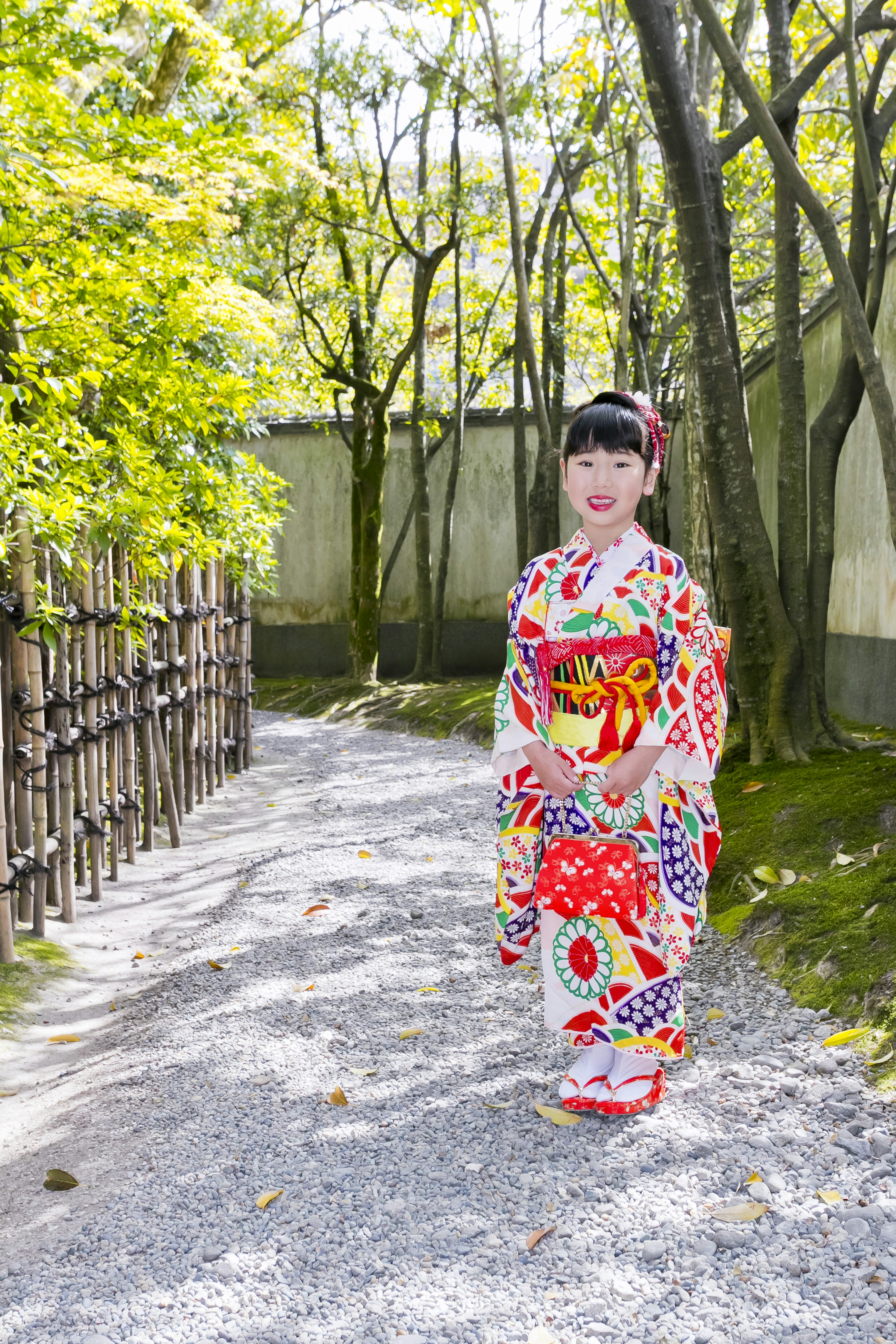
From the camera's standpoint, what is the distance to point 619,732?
94.3 inches

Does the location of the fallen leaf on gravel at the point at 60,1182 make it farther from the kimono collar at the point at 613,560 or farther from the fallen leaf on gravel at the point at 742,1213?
the kimono collar at the point at 613,560

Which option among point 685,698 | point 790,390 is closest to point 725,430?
point 790,390

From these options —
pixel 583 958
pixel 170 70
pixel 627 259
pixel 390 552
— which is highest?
pixel 170 70

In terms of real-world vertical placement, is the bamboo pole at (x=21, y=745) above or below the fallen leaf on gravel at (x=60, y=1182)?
above

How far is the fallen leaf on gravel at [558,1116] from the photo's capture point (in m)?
2.42

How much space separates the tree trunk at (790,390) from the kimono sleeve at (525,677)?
103 inches

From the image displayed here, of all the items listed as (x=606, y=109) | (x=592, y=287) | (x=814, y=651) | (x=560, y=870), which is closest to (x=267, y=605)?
(x=592, y=287)

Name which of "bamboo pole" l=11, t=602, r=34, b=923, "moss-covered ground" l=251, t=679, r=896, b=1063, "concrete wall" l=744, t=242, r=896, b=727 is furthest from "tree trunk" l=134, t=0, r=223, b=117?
"moss-covered ground" l=251, t=679, r=896, b=1063

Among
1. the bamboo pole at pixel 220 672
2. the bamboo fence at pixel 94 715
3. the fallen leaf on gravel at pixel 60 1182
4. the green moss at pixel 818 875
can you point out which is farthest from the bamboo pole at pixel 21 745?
the bamboo pole at pixel 220 672

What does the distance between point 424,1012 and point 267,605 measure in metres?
11.1

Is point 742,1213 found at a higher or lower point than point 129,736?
lower

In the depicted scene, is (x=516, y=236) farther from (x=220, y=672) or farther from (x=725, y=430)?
(x=725, y=430)

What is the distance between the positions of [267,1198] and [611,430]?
5.99 ft

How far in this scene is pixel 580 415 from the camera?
250 cm
